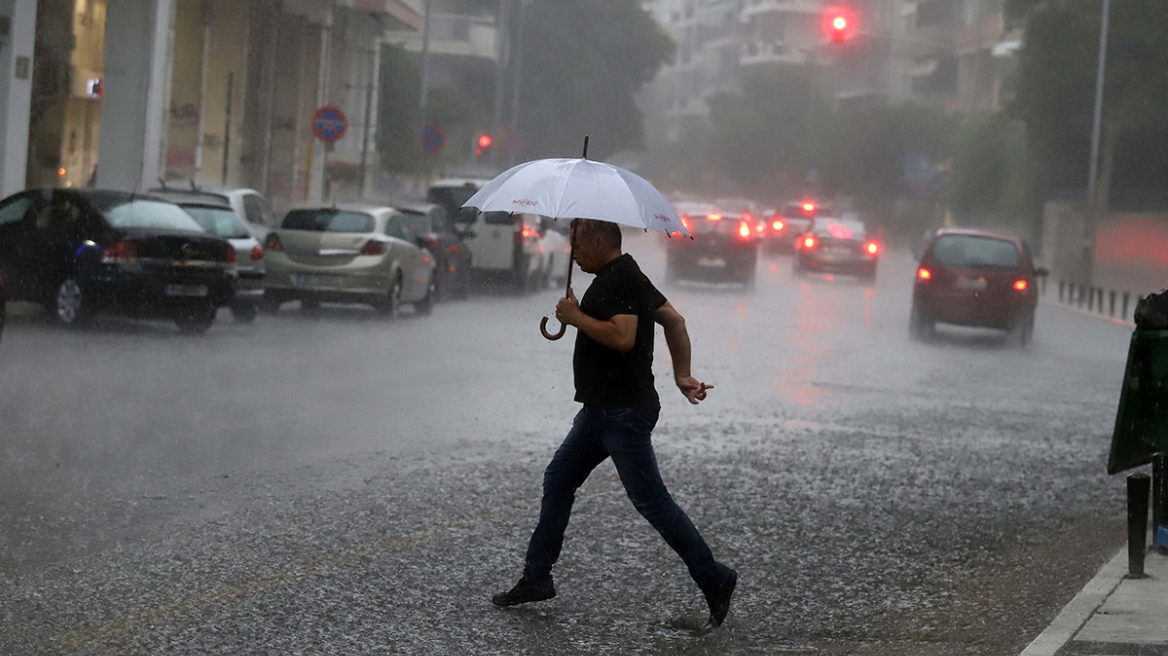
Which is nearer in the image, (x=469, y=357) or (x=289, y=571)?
(x=289, y=571)

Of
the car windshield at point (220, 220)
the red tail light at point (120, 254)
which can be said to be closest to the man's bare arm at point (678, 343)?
the red tail light at point (120, 254)

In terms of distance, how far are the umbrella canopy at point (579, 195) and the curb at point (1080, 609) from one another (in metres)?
2.00

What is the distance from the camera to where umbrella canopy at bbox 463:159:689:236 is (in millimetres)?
6492

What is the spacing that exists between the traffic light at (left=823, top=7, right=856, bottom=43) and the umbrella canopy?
2883 cm

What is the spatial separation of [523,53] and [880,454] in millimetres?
64439

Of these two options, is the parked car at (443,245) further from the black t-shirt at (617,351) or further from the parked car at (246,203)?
the black t-shirt at (617,351)

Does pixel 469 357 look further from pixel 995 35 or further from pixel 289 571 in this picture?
pixel 995 35

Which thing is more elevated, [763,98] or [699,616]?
[763,98]

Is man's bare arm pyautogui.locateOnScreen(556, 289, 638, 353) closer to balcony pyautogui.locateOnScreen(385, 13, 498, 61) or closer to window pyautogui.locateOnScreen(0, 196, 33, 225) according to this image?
window pyautogui.locateOnScreen(0, 196, 33, 225)

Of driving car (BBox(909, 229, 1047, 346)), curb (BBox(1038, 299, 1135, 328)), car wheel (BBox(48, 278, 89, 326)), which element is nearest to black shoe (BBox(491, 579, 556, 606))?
car wheel (BBox(48, 278, 89, 326))

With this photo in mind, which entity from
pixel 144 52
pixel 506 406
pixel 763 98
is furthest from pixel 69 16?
pixel 763 98

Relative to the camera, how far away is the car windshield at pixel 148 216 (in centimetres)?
1802

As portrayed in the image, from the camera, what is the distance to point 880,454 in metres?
12.0

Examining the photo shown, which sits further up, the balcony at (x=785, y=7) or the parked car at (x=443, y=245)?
the balcony at (x=785, y=7)
